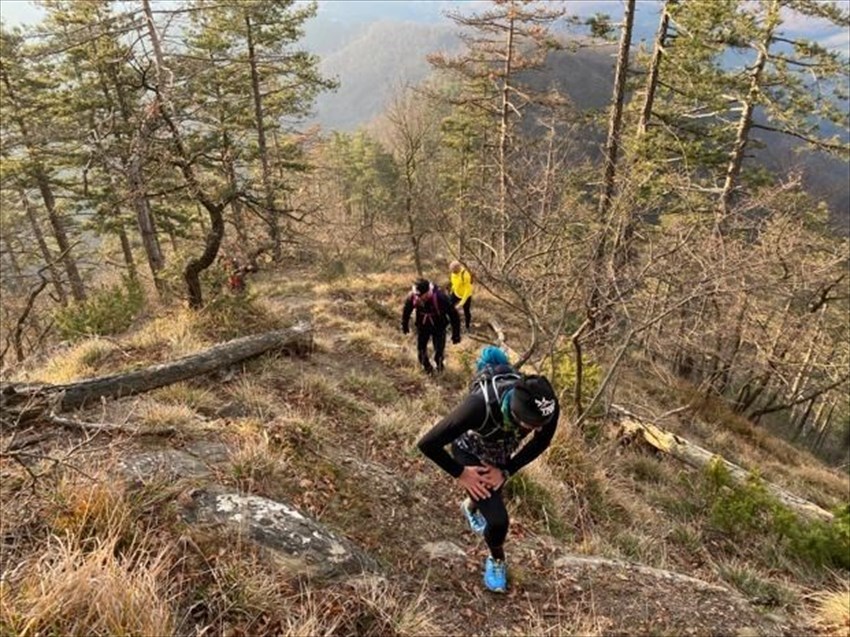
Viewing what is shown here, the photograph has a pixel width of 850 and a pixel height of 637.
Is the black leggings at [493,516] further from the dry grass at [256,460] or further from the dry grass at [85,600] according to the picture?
the dry grass at [85,600]

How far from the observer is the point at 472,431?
3.98 meters

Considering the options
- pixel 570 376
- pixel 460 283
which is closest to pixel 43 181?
pixel 460 283

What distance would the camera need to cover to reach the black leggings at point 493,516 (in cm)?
401

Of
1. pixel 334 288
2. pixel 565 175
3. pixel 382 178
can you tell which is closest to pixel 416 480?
pixel 565 175

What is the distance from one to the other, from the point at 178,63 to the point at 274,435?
11.8 meters

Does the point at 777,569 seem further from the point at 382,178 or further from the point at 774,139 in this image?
the point at 774,139

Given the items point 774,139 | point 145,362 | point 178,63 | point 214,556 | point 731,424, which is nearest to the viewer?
point 214,556

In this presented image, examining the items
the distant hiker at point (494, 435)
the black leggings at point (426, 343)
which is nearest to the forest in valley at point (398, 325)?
the black leggings at point (426, 343)

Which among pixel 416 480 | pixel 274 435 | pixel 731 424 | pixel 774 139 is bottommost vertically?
pixel 774 139

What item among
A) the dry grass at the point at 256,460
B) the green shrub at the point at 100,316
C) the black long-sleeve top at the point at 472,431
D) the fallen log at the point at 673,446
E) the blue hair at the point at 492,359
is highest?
the blue hair at the point at 492,359

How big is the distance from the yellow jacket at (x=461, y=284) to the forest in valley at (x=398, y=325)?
92 centimetres

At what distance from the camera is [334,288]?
16.5m

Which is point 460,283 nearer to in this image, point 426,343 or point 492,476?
point 426,343

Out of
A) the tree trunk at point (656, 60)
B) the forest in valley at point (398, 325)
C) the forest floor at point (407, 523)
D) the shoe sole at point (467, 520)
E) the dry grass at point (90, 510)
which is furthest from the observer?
the tree trunk at point (656, 60)
